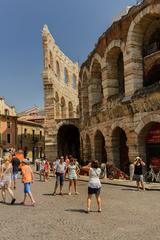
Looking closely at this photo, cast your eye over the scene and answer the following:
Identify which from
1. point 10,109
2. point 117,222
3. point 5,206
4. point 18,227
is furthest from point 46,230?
point 10,109

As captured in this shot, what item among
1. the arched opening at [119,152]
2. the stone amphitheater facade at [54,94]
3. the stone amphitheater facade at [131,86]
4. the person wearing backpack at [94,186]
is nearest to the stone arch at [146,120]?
the stone amphitheater facade at [131,86]

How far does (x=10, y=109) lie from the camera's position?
58.6 metres

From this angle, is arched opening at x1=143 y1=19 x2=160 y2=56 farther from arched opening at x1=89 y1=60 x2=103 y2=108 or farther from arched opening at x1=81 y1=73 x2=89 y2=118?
arched opening at x1=81 y1=73 x2=89 y2=118

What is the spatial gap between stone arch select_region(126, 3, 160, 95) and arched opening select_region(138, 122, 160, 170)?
232cm

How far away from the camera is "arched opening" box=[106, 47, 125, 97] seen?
22844mm

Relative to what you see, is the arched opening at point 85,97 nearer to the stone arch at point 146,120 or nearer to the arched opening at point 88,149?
the arched opening at point 88,149

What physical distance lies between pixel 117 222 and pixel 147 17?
46.1ft

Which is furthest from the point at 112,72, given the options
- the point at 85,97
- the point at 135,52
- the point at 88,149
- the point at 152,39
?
the point at 88,149

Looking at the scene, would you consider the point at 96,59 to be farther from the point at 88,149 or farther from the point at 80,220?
the point at 80,220

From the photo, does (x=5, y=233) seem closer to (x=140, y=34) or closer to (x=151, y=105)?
(x=151, y=105)

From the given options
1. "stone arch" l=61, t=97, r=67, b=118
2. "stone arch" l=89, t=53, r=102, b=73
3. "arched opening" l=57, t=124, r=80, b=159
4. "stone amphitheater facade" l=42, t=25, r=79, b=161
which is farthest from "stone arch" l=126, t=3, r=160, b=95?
"stone arch" l=61, t=97, r=67, b=118

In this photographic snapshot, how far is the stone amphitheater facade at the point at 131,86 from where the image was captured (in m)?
19.0

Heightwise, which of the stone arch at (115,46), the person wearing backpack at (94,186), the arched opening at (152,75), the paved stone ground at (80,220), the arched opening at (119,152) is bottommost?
the paved stone ground at (80,220)

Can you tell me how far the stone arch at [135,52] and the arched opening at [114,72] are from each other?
225 centimetres
